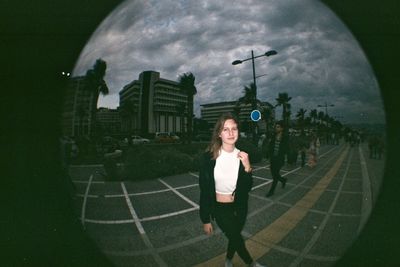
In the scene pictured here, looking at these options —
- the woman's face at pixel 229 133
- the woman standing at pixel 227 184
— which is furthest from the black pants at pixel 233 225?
the woman's face at pixel 229 133

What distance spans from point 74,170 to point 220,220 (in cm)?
95

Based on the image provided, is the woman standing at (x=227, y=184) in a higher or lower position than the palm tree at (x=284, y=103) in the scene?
lower

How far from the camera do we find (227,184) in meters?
1.24

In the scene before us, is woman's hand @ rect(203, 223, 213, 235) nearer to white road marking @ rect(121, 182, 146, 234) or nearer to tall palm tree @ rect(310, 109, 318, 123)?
white road marking @ rect(121, 182, 146, 234)

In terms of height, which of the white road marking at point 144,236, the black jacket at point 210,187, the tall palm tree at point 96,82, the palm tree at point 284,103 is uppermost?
the tall palm tree at point 96,82

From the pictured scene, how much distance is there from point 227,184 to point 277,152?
365 millimetres

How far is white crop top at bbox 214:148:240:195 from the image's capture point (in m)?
1.23

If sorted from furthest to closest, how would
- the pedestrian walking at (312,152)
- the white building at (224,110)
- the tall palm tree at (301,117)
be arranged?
the pedestrian walking at (312,152) < the tall palm tree at (301,117) < the white building at (224,110)

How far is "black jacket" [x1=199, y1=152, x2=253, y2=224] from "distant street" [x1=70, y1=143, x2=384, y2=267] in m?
0.05

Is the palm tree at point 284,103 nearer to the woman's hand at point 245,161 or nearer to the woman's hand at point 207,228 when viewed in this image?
the woman's hand at point 245,161

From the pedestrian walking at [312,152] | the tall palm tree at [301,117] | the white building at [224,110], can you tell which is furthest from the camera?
the pedestrian walking at [312,152]

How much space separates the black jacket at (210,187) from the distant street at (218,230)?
0.05m

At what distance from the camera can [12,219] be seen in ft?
13.9

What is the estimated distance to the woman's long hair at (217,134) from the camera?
1230 mm
